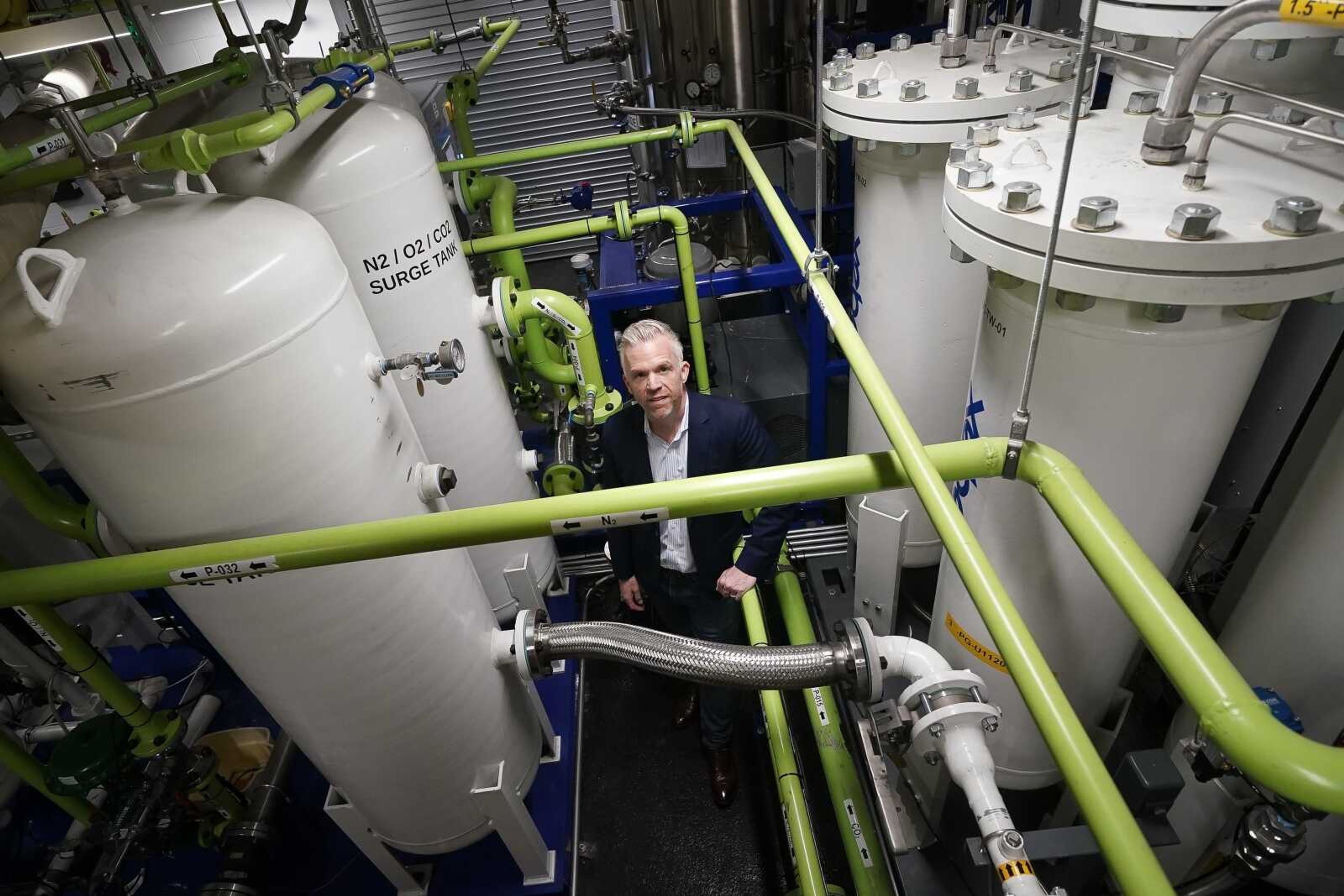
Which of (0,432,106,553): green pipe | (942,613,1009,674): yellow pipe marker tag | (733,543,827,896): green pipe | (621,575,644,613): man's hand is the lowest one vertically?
(733,543,827,896): green pipe

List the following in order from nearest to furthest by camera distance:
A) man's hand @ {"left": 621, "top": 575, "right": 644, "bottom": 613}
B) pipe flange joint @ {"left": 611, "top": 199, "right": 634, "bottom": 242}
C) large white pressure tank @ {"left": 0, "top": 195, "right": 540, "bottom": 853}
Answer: large white pressure tank @ {"left": 0, "top": 195, "right": 540, "bottom": 853} → man's hand @ {"left": 621, "top": 575, "right": 644, "bottom": 613} → pipe flange joint @ {"left": 611, "top": 199, "right": 634, "bottom": 242}

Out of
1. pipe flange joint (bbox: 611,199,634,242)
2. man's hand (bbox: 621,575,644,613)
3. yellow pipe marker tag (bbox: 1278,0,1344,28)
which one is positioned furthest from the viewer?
pipe flange joint (bbox: 611,199,634,242)

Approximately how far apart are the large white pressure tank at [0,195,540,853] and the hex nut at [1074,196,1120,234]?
4.13 feet

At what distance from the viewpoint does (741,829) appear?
7.88 ft

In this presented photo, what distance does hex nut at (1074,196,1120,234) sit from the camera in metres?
0.93

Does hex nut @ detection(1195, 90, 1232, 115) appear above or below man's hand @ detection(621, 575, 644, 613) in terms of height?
above

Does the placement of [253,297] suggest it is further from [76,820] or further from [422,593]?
[76,820]

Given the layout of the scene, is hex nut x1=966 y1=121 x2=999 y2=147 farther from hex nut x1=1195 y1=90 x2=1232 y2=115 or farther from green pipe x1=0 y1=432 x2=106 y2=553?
green pipe x1=0 y1=432 x2=106 y2=553

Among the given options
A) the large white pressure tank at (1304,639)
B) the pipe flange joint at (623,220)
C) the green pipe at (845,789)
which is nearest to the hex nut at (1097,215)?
the large white pressure tank at (1304,639)

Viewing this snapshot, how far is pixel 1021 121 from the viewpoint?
52.0 inches

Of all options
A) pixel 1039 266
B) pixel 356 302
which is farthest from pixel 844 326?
pixel 356 302

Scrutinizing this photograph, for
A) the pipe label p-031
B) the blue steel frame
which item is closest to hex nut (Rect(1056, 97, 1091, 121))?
the blue steel frame

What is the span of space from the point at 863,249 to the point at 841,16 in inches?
63.0

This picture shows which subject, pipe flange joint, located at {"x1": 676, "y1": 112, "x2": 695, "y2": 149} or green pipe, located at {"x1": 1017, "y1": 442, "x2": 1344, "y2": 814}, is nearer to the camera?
green pipe, located at {"x1": 1017, "y1": 442, "x2": 1344, "y2": 814}
